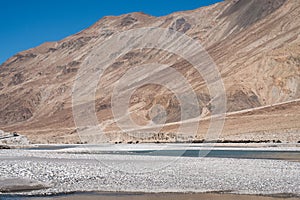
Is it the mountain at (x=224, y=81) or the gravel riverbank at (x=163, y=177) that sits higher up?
the mountain at (x=224, y=81)

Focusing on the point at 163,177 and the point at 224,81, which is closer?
the point at 163,177

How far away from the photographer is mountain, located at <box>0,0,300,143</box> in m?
76.5

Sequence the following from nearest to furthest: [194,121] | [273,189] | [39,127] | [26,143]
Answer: [273,189]
[26,143]
[194,121]
[39,127]

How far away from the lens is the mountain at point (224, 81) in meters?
76.5

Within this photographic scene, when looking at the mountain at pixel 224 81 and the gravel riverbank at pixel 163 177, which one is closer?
the gravel riverbank at pixel 163 177

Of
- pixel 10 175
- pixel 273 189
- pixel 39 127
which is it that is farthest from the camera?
pixel 39 127

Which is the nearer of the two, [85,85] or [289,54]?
[289,54]

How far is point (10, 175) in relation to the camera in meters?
22.7

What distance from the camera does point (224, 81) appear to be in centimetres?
10312

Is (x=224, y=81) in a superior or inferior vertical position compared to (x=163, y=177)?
superior

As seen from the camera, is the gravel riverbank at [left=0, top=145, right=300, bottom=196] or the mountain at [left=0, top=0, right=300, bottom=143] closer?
the gravel riverbank at [left=0, top=145, right=300, bottom=196]

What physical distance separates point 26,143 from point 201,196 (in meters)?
58.4

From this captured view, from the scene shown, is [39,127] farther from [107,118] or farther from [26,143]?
[26,143]

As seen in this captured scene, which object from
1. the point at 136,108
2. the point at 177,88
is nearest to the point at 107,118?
the point at 136,108
